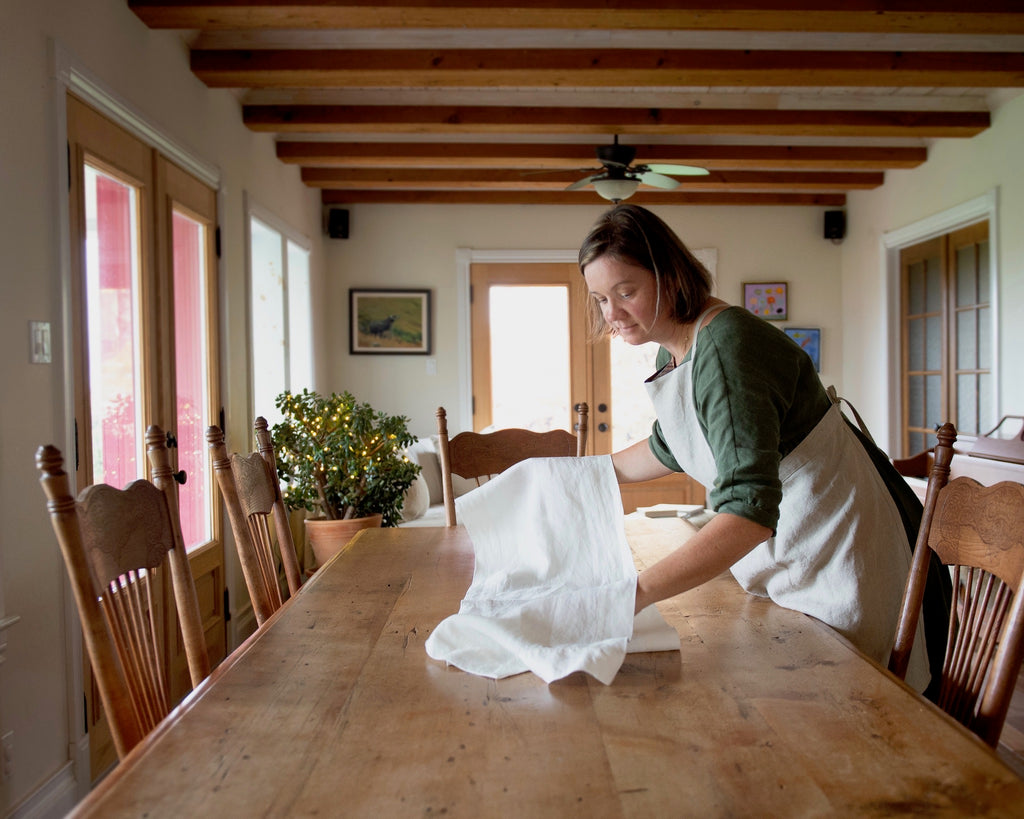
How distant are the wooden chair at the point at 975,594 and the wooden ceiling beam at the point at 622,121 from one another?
3.28m

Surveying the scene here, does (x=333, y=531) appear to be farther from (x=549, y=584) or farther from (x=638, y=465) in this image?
(x=549, y=584)

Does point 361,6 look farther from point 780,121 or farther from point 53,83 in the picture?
point 780,121

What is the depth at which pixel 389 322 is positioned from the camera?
238 inches

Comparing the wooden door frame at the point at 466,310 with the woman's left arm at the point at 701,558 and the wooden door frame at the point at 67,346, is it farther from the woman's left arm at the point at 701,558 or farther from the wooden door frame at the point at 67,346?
the woman's left arm at the point at 701,558

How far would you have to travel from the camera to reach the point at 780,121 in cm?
424

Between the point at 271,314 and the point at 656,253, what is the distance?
148 inches

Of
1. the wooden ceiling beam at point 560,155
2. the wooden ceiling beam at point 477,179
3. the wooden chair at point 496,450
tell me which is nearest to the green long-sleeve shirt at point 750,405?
the wooden chair at point 496,450

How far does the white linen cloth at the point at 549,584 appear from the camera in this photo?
3.41ft

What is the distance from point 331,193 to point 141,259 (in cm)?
308

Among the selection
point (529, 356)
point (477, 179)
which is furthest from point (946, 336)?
point (477, 179)

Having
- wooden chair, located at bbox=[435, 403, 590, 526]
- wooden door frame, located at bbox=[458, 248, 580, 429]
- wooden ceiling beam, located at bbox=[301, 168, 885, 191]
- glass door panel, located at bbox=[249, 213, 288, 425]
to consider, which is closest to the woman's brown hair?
wooden chair, located at bbox=[435, 403, 590, 526]

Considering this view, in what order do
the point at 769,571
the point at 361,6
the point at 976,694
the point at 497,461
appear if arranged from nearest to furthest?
the point at 976,694 < the point at 769,571 < the point at 497,461 < the point at 361,6

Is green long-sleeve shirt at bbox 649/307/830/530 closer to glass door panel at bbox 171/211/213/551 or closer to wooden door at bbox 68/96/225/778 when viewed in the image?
wooden door at bbox 68/96/225/778

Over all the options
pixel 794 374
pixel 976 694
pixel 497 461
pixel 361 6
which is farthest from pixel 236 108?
pixel 976 694
